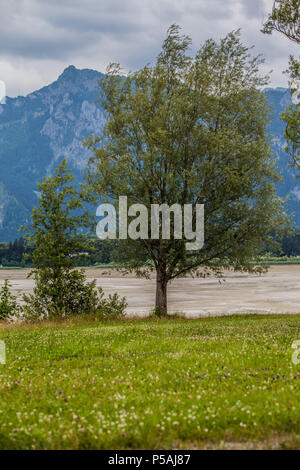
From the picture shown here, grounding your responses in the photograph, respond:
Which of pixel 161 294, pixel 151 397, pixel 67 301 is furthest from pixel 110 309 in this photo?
pixel 151 397

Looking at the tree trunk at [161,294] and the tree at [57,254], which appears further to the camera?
the tree trunk at [161,294]

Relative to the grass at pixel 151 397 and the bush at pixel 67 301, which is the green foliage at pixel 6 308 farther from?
the grass at pixel 151 397

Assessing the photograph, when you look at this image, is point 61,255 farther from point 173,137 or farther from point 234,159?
point 234,159

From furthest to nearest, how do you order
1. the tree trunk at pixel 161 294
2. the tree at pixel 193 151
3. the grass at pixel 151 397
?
1. the tree trunk at pixel 161 294
2. the tree at pixel 193 151
3. the grass at pixel 151 397

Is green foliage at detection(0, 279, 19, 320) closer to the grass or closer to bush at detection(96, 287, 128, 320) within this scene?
bush at detection(96, 287, 128, 320)

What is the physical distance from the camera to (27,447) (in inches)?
258

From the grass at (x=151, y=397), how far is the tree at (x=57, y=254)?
50.2 feet

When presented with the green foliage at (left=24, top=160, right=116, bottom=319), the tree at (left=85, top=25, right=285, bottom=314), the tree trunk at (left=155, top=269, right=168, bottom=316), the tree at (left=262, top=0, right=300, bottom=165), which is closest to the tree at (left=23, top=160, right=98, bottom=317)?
the green foliage at (left=24, top=160, right=116, bottom=319)

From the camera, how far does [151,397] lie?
27.2ft

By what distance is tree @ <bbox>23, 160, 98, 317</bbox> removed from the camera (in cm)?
2844

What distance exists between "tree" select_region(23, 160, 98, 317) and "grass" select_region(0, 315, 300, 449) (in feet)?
50.2

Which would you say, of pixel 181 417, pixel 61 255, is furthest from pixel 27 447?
pixel 61 255

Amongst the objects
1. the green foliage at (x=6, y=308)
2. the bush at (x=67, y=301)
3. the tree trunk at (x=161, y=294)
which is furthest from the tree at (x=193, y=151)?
the green foliage at (x=6, y=308)

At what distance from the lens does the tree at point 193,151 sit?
29.6 m
